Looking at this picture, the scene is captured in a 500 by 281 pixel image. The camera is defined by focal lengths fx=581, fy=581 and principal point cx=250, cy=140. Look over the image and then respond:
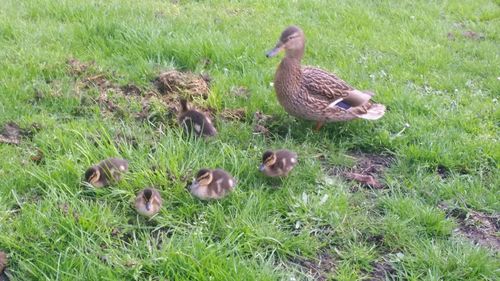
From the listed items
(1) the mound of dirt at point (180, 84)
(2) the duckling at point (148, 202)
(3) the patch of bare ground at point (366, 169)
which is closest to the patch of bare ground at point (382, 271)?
(3) the patch of bare ground at point (366, 169)

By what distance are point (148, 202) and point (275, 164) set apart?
38.0 inches

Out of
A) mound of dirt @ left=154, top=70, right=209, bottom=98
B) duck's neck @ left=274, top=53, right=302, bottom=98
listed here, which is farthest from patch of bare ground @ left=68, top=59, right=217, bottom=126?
duck's neck @ left=274, top=53, right=302, bottom=98

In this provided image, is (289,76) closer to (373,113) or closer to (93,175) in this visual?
(373,113)

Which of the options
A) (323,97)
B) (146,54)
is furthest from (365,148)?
(146,54)

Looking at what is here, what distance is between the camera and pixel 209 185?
3803 mm

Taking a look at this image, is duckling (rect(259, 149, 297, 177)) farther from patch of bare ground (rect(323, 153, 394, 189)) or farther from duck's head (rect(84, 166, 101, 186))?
duck's head (rect(84, 166, 101, 186))

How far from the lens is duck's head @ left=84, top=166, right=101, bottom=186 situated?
3.80 metres

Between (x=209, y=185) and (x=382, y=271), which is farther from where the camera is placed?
(x=209, y=185)

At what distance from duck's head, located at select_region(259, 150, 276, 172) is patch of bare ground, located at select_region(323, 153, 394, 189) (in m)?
0.63

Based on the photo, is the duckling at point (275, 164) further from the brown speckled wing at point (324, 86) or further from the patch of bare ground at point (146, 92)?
the patch of bare ground at point (146, 92)

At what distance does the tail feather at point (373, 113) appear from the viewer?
16.1ft

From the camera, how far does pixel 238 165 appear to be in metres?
4.27

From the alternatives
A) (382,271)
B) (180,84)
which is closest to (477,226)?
(382,271)

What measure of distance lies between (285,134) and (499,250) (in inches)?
77.5
